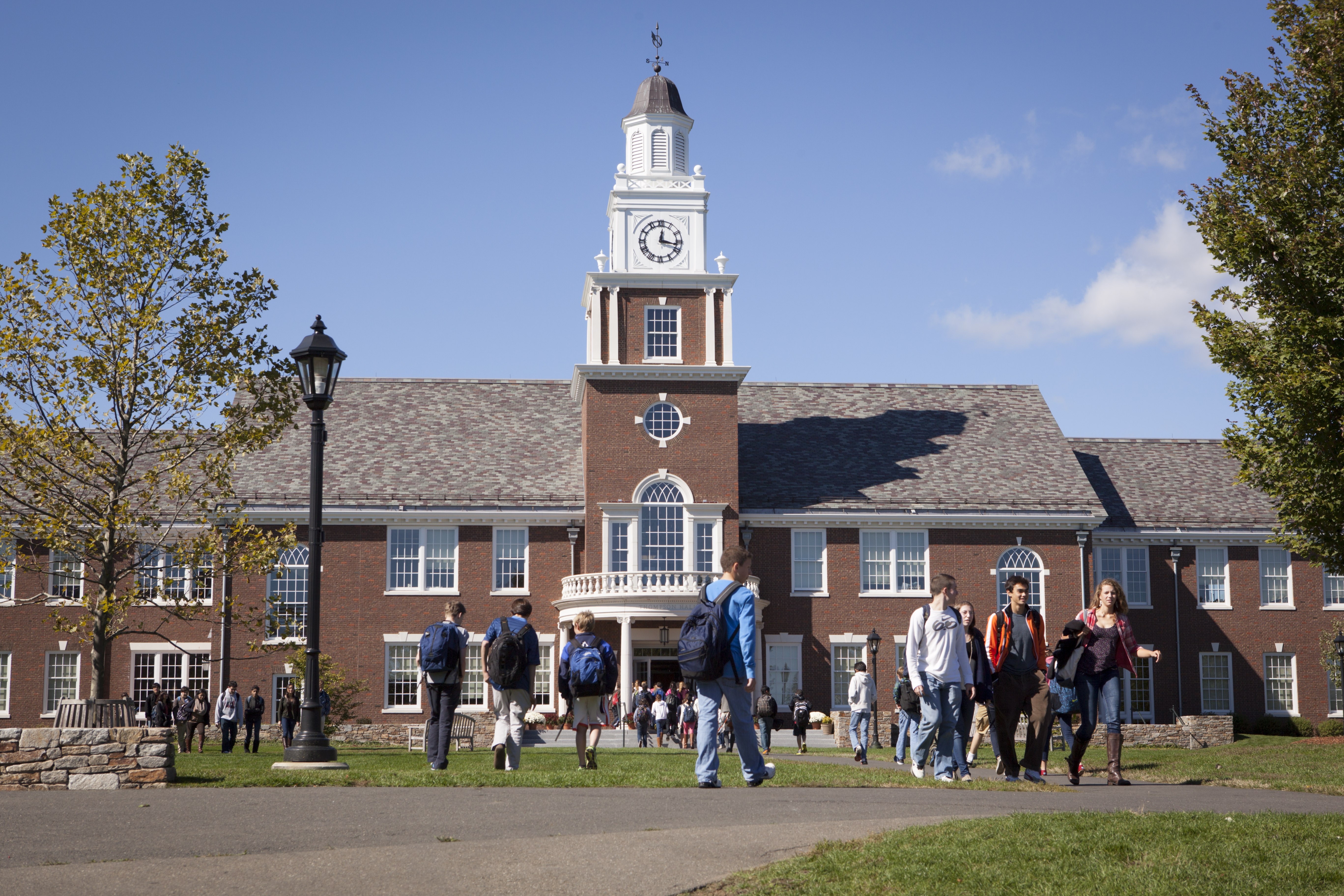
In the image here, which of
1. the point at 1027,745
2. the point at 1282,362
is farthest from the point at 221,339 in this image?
the point at 1282,362

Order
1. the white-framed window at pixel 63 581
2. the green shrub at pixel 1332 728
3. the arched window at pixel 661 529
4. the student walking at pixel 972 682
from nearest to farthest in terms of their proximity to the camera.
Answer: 1. the student walking at pixel 972 682
2. the white-framed window at pixel 63 581
3. the green shrub at pixel 1332 728
4. the arched window at pixel 661 529

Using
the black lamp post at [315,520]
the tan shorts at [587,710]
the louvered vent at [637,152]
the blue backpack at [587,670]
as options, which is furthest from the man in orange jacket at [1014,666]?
the louvered vent at [637,152]

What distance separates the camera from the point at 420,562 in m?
37.8

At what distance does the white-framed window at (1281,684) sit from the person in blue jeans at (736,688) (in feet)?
114

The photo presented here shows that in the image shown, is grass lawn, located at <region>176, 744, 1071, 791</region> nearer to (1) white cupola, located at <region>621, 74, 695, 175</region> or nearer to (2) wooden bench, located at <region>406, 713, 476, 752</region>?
(2) wooden bench, located at <region>406, 713, 476, 752</region>

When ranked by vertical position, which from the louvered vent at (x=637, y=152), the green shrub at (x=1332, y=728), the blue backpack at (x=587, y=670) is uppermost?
the louvered vent at (x=637, y=152)

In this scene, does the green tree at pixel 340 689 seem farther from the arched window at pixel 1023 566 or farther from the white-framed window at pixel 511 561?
the arched window at pixel 1023 566

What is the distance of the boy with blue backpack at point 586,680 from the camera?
13945mm

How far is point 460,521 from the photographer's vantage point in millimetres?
37938

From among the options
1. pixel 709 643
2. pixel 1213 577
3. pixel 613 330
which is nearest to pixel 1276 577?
pixel 1213 577

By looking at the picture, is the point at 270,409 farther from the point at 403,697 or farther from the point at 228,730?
the point at 403,697

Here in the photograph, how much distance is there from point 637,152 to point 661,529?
37.8ft

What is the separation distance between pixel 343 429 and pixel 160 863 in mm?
35017

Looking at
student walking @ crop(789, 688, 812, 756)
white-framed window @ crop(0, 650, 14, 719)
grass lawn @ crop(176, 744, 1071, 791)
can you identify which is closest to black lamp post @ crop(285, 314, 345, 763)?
grass lawn @ crop(176, 744, 1071, 791)
